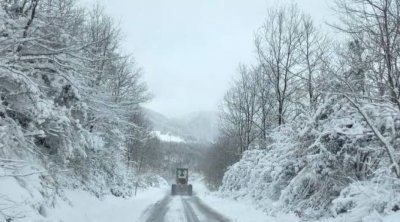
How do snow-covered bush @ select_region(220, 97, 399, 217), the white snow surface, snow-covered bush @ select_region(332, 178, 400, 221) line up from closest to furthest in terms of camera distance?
1. snow-covered bush @ select_region(332, 178, 400, 221)
2. the white snow surface
3. snow-covered bush @ select_region(220, 97, 399, 217)

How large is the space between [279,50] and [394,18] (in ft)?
49.3

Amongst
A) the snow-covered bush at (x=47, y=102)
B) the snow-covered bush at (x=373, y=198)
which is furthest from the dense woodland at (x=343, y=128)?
the snow-covered bush at (x=47, y=102)

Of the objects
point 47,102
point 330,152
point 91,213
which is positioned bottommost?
Answer: point 91,213

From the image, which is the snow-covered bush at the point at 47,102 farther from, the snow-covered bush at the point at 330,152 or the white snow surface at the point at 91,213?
the snow-covered bush at the point at 330,152

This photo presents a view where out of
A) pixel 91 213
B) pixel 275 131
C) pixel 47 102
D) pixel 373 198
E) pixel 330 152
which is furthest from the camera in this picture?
pixel 275 131

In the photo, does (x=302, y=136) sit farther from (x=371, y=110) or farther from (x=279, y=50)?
(x=279, y=50)

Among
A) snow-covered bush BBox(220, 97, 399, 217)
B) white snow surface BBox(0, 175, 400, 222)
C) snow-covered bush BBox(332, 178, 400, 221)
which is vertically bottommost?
white snow surface BBox(0, 175, 400, 222)

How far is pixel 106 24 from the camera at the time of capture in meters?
25.7

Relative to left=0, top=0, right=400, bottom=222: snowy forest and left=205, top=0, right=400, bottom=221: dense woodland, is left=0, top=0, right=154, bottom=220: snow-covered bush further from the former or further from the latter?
left=205, top=0, right=400, bottom=221: dense woodland

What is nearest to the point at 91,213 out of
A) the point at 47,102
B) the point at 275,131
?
the point at 47,102

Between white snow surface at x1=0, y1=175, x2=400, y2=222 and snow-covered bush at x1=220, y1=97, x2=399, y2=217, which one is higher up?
snow-covered bush at x1=220, y1=97, x2=399, y2=217

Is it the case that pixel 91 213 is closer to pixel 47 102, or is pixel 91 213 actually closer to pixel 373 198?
pixel 47 102

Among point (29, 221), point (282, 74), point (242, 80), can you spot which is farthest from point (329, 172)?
point (242, 80)

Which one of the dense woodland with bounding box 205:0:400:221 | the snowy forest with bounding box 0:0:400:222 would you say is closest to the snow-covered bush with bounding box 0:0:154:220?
the snowy forest with bounding box 0:0:400:222
